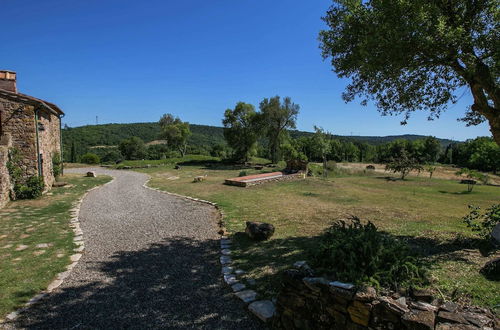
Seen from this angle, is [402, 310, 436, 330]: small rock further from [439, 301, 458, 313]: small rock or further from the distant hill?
the distant hill

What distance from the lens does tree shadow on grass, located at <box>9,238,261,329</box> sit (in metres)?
3.82

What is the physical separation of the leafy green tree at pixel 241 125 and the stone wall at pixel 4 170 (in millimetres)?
24965

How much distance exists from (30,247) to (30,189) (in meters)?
7.54

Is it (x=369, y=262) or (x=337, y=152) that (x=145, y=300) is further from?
(x=337, y=152)

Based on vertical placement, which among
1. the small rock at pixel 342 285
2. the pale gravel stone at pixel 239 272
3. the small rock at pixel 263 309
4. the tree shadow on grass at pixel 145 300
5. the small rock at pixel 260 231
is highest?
the small rock at pixel 342 285

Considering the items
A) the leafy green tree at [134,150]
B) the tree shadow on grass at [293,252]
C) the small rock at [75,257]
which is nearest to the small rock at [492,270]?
the tree shadow on grass at [293,252]

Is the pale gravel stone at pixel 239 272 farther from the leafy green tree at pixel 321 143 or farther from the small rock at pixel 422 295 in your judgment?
the leafy green tree at pixel 321 143

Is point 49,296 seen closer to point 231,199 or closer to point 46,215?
point 46,215

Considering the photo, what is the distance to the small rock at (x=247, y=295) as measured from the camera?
4297 millimetres

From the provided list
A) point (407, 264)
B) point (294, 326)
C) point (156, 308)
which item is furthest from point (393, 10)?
point (156, 308)

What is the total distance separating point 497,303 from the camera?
326 centimetres

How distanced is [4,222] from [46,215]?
1.15 m

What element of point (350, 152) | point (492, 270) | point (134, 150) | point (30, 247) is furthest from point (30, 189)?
point (350, 152)

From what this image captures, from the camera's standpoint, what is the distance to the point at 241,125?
3519 centimetres
